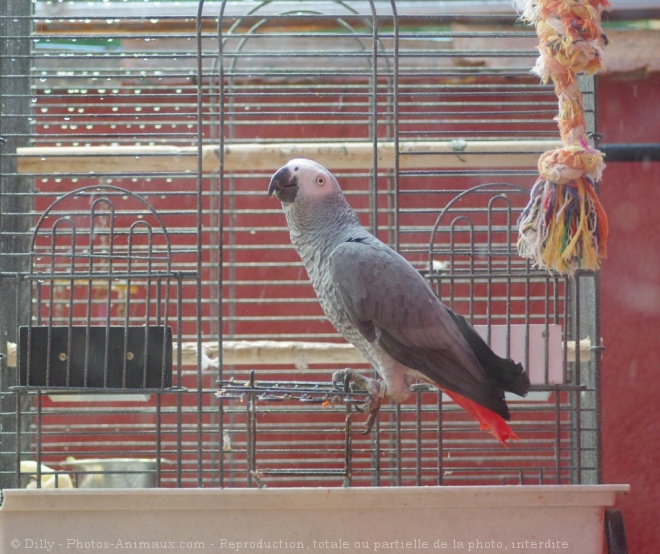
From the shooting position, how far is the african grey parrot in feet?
3.85

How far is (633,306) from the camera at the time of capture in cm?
225

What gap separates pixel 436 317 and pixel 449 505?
0.89 ft

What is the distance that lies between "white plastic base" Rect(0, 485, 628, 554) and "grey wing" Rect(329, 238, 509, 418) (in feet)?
0.59

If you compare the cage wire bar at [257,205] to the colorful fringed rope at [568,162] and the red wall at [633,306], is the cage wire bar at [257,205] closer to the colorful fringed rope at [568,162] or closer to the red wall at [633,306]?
the red wall at [633,306]

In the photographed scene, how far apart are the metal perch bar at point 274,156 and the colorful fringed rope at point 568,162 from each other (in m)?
0.48

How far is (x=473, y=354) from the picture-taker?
1.20m

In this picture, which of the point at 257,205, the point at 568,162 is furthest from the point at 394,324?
the point at 257,205

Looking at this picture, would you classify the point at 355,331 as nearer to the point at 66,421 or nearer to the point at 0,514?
the point at 0,514

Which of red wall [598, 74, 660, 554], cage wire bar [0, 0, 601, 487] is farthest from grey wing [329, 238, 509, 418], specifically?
red wall [598, 74, 660, 554]

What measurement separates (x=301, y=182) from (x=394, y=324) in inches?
10.2

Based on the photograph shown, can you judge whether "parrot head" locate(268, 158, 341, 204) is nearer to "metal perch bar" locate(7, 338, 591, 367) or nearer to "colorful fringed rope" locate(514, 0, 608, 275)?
"colorful fringed rope" locate(514, 0, 608, 275)

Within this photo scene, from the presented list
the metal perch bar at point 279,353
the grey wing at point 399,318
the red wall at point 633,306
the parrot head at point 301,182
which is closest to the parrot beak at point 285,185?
the parrot head at point 301,182

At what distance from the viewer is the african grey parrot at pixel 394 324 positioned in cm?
117

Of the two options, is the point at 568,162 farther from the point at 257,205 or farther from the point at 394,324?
the point at 257,205
